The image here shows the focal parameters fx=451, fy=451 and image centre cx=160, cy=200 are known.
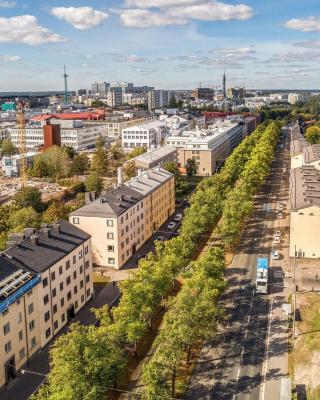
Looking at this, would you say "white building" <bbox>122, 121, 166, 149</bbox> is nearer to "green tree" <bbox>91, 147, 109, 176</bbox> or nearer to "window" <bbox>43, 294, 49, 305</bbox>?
"green tree" <bbox>91, 147, 109, 176</bbox>

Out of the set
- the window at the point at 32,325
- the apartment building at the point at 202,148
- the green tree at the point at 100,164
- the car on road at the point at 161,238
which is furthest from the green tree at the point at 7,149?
the window at the point at 32,325

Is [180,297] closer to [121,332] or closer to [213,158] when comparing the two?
[121,332]

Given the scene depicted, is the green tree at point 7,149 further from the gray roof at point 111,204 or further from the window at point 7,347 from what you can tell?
the window at point 7,347

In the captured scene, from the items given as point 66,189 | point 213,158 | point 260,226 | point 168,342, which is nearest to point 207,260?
point 168,342

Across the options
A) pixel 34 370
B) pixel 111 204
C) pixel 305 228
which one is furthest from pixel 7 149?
pixel 34 370

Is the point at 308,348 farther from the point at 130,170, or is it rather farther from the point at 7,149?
the point at 7,149

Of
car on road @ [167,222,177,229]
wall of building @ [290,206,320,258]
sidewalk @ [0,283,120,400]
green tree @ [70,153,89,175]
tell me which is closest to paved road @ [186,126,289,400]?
wall of building @ [290,206,320,258]
